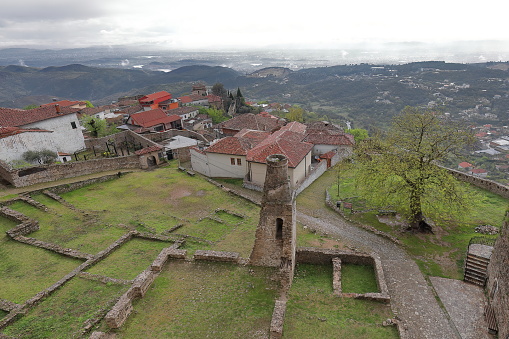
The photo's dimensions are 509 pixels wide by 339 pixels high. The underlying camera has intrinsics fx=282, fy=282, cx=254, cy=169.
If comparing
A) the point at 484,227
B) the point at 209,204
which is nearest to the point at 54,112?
the point at 209,204

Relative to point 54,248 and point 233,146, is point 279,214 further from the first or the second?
point 233,146

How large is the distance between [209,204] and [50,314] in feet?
52.1

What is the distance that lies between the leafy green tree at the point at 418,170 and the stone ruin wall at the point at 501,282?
4817 millimetres

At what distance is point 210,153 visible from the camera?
122 ft

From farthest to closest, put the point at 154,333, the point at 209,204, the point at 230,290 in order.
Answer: the point at 209,204 < the point at 230,290 < the point at 154,333

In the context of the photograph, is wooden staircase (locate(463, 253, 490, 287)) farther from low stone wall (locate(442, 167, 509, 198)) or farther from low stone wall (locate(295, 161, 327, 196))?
low stone wall (locate(295, 161, 327, 196))

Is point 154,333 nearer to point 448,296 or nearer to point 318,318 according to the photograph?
point 318,318

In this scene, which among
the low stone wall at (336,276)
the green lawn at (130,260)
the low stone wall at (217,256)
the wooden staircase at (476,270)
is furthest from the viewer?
the green lawn at (130,260)

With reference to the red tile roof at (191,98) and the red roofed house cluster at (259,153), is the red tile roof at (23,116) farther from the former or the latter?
the red tile roof at (191,98)

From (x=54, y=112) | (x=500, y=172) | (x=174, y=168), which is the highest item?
(x=54, y=112)

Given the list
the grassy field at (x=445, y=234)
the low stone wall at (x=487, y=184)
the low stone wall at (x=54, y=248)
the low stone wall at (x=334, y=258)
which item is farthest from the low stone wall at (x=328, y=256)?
the low stone wall at (x=487, y=184)

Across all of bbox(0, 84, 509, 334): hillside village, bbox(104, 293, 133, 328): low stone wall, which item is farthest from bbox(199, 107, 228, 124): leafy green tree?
bbox(104, 293, 133, 328): low stone wall

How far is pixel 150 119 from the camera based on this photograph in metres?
59.0

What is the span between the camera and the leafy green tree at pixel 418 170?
66.3 feet
